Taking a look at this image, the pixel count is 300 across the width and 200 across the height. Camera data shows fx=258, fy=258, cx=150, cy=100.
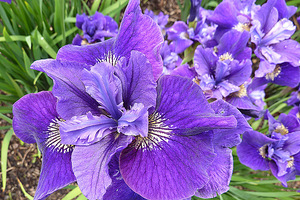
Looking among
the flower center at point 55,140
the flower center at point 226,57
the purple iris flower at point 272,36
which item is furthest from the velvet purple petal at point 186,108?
the purple iris flower at point 272,36

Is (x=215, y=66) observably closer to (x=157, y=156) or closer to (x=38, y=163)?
(x=157, y=156)

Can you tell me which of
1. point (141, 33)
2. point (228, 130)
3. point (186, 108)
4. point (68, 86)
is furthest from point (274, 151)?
point (68, 86)

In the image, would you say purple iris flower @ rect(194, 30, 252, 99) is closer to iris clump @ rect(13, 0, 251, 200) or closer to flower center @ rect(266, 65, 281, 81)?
flower center @ rect(266, 65, 281, 81)

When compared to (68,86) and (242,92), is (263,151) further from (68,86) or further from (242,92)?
(68,86)

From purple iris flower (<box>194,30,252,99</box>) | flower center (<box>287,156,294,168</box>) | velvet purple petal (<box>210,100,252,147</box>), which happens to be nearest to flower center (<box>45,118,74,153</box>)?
velvet purple petal (<box>210,100,252,147</box>)

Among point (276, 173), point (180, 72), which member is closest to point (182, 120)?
point (180, 72)

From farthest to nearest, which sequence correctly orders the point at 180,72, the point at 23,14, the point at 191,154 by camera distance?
the point at 23,14 < the point at 180,72 < the point at 191,154
